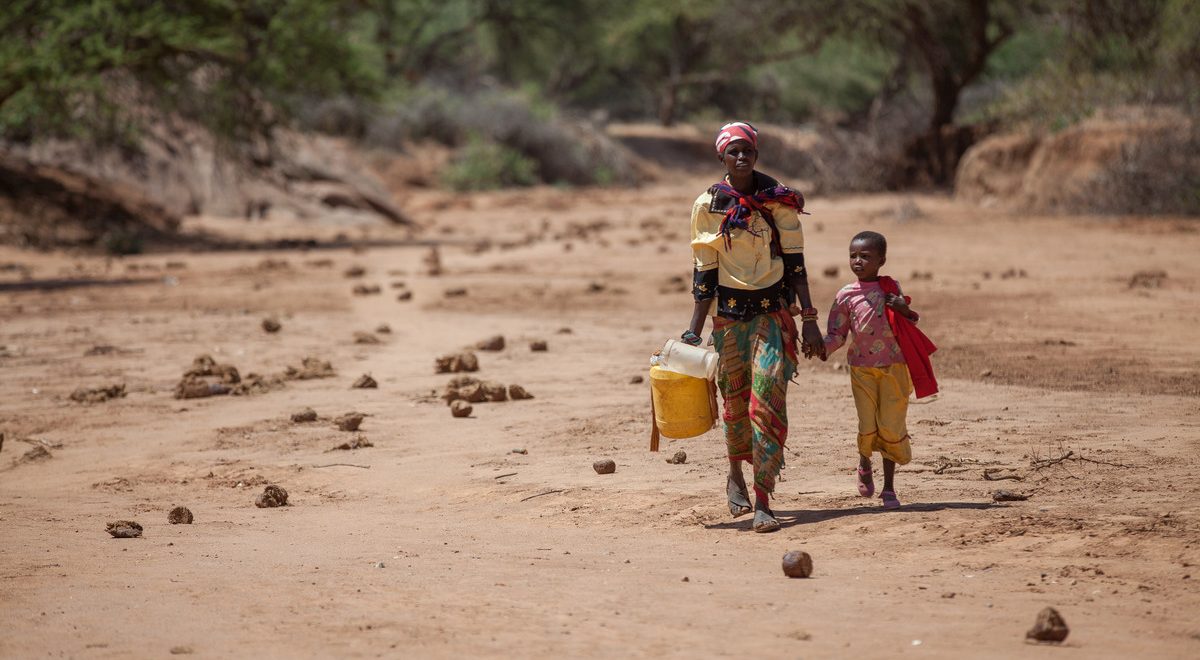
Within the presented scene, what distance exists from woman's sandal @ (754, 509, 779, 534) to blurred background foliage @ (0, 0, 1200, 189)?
12974mm

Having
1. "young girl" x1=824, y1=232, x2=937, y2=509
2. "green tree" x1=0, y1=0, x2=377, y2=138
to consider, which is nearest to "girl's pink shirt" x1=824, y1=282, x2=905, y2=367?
"young girl" x1=824, y1=232, x2=937, y2=509

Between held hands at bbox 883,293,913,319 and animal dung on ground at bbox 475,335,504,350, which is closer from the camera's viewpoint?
held hands at bbox 883,293,913,319

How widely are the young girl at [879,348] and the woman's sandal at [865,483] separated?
0.19m

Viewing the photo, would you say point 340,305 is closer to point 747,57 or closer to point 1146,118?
point 1146,118

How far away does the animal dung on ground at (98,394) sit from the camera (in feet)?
27.0

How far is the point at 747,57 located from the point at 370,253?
537 inches

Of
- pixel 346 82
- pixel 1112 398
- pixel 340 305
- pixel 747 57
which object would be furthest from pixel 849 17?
pixel 1112 398

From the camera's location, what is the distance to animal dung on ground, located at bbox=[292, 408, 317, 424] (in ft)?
24.2

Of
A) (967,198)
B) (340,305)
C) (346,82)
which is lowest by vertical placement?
(340,305)

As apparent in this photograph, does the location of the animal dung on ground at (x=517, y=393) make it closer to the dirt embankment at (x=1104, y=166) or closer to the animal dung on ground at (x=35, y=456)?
the animal dung on ground at (x=35, y=456)

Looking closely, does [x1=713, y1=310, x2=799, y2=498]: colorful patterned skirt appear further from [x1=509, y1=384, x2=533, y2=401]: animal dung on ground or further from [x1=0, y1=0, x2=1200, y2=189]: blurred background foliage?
[x1=0, y1=0, x2=1200, y2=189]: blurred background foliage

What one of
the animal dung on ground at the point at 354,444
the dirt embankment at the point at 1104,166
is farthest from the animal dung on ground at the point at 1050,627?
the dirt embankment at the point at 1104,166

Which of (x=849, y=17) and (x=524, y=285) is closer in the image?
(x=524, y=285)

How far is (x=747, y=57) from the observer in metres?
29.5
